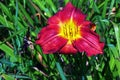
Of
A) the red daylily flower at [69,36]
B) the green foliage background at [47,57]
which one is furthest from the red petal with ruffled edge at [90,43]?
the green foliage background at [47,57]

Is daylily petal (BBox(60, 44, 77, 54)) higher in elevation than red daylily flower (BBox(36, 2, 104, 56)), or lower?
lower

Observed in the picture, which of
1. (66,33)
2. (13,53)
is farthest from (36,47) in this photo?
(66,33)

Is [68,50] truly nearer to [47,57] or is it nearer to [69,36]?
[69,36]

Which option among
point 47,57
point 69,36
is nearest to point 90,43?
point 69,36

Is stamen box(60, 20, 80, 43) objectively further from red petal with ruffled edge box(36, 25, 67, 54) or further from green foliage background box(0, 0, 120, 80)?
green foliage background box(0, 0, 120, 80)

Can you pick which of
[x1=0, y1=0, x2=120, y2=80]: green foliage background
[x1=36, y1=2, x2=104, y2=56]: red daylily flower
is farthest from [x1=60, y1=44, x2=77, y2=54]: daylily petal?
[x1=0, y1=0, x2=120, y2=80]: green foliage background

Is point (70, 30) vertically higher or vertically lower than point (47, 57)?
higher
